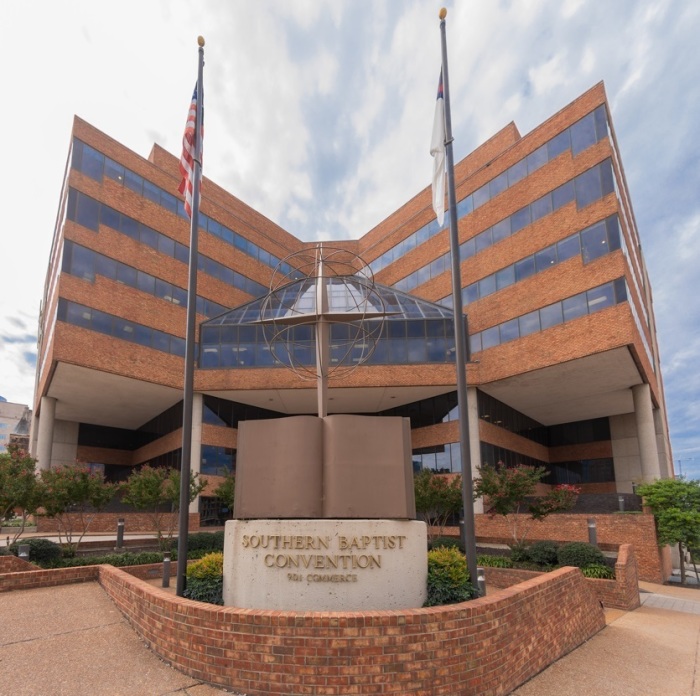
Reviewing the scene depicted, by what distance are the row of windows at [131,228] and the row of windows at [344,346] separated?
5635 mm

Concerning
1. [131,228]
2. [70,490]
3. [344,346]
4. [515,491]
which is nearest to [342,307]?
[344,346]

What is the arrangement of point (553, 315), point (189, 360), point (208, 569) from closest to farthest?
point (208, 569) → point (189, 360) → point (553, 315)

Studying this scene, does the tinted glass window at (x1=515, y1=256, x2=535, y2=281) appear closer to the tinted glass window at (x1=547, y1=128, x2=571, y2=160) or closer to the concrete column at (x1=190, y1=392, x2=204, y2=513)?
the tinted glass window at (x1=547, y1=128, x2=571, y2=160)

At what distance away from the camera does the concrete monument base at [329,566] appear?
7.86 metres

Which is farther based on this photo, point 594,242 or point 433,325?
point 433,325

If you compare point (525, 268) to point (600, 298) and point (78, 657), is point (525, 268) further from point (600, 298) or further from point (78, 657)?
point (78, 657)

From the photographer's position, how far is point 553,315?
27.9 metres

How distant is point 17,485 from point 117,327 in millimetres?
14797

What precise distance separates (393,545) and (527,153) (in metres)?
29.0

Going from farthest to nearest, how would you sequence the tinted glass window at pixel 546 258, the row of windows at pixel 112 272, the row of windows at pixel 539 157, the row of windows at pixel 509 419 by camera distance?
the row of windows at pixel 509 419
the row of windows at pixel 112 272
the tinted glass window at pixel 546 258
the row of windows at pixel 539 157

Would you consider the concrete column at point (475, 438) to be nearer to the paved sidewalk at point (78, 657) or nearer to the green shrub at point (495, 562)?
the green shrub at point (495, 562)

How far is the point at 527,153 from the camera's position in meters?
31.6

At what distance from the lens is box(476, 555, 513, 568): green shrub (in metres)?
18.2

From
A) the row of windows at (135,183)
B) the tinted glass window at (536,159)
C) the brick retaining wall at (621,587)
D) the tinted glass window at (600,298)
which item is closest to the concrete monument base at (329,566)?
the brick retaining wall at (621,587)
